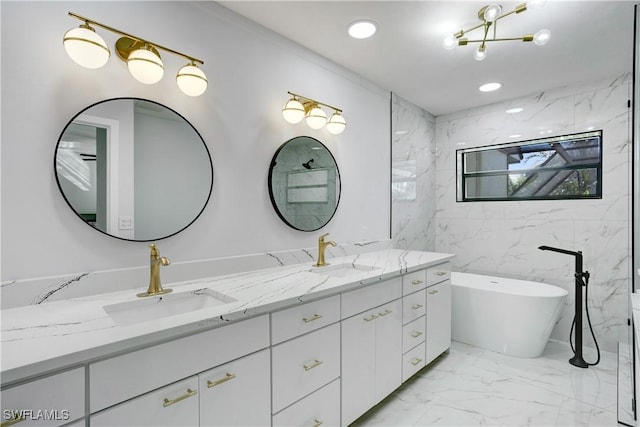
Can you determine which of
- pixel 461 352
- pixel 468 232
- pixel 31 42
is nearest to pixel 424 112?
pixel 468 232

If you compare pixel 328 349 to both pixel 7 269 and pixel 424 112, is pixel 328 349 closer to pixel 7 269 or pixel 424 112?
pixel 7 269

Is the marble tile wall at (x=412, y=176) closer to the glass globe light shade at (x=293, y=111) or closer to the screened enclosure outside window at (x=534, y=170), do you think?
the screened enclosure outside window at (x=534, y=170)

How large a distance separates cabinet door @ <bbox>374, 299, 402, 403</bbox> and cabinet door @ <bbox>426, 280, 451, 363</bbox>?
0.44 metres

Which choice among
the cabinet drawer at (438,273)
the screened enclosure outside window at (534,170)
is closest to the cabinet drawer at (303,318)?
the cabinet drawer at (438,273)

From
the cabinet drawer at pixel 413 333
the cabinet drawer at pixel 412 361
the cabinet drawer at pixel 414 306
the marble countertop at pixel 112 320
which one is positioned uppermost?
the marble countertop at pixel 112 320

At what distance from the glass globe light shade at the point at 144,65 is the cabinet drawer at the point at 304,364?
135 centimetres

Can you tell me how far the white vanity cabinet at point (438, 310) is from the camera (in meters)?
2.41

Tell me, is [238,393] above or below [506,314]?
above

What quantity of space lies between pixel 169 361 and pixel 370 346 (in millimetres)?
1173

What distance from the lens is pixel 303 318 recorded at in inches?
58.2

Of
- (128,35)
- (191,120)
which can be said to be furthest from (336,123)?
(128,35)

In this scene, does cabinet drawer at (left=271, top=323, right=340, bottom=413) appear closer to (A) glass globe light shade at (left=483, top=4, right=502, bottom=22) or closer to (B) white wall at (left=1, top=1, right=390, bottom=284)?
(B) white wall at (left=1, top=1, right=390, bottom=284)

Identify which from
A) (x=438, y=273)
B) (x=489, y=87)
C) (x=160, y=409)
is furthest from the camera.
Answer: (x=489, y=87)

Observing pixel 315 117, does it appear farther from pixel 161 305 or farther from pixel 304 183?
pixel 161 305
